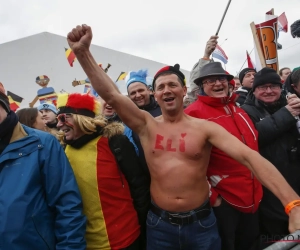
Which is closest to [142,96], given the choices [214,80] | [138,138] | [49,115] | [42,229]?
[138,138]

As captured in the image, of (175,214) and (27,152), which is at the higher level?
(27,152)

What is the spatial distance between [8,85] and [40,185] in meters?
9.38

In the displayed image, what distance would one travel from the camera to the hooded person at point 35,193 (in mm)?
1570

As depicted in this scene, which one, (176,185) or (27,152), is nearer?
(27,152)

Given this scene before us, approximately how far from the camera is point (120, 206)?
206 cm

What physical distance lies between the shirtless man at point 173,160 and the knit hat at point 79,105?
24 centimetres

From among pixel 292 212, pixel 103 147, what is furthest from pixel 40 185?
pixel 292 212

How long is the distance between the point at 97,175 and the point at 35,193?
0.46 metres

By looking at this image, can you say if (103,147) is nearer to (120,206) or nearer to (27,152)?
(120,206)

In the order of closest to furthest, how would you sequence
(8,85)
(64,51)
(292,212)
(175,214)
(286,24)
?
(292,212) < (175,214) < (286,24) < (8,85) < (64,51)

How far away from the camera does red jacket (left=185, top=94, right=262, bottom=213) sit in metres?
2.23

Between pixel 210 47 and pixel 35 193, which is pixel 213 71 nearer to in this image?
pixel 210 47

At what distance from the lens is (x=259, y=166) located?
1.59 m

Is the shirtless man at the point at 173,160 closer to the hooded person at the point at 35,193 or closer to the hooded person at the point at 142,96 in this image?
the hooded person at the point at 35,193
